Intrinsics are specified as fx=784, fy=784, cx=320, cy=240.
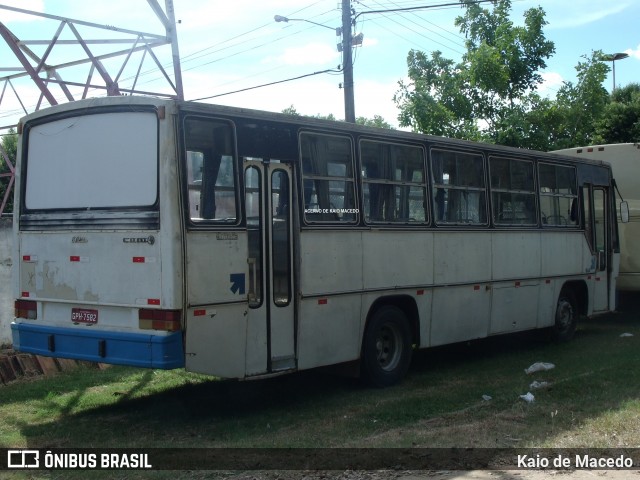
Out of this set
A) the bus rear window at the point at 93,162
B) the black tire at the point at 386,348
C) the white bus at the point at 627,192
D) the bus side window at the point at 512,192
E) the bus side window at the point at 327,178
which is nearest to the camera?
the bus rear window at the point at 93,162

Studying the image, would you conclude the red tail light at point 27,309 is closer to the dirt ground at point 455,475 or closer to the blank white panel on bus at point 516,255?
the dirt ground at point 455,475

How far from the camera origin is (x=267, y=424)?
7.89 meters

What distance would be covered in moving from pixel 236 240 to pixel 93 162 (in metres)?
1.65

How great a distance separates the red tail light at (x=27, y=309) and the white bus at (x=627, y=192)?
1115cm

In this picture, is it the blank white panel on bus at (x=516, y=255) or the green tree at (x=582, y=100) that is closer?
the blank white panel on bus at (x=516, y=255)

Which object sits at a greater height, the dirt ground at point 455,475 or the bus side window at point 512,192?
the bus side window at point 512,192

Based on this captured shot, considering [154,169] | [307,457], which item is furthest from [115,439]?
[154,169]

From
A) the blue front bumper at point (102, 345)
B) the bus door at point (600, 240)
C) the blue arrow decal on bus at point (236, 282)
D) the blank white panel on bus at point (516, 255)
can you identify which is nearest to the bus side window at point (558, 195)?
the bus door at point (600, 240)

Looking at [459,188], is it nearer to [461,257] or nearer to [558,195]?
[461,257]

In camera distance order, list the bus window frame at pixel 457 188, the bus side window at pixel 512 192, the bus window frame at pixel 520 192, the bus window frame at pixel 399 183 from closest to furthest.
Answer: the bus window frame at pixel 399 183, the bus window frame at pixel 457 188, the bus window frame at pixel 520 192, the bus side window at pixel 512 192

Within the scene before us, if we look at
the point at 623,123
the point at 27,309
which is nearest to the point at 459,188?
the point at 27,309

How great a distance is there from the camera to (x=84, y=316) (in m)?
7.88

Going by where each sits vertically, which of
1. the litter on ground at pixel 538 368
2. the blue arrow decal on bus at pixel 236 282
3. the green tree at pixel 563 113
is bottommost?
the litter on ground at pixel 538 368

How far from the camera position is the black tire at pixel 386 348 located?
30.8 feet
